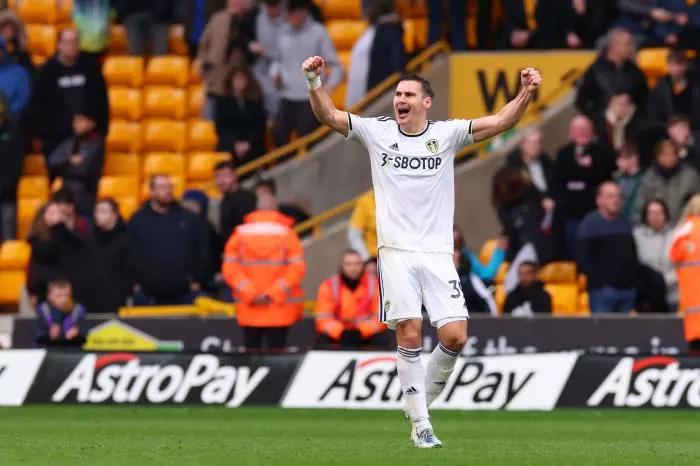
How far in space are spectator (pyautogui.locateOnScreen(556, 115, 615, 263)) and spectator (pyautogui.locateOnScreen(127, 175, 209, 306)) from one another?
12.5 ft

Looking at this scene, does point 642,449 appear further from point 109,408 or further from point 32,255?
point 32,255

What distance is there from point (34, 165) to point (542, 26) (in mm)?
6833

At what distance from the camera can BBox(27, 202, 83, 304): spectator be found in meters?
20.6

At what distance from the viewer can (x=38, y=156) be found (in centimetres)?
2528

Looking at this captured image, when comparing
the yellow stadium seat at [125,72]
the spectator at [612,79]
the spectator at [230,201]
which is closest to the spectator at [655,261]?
the spectator at [612,79]

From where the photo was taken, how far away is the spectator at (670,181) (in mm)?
20172

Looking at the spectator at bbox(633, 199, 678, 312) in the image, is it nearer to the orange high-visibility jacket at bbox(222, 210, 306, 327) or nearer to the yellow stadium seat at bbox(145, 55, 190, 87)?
the orange high-visibility jacket at bbox(222, 210, 306, 327)

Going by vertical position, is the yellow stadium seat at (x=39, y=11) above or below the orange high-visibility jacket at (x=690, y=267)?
above

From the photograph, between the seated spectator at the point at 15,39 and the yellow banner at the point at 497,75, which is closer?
the yellow banner at the point at 497,75

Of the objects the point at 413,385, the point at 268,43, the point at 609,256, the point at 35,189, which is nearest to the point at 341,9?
the point at 268,43

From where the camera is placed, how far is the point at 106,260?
67.4 ft

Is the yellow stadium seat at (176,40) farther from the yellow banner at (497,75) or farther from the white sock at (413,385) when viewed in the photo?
the white sock at (413,385)

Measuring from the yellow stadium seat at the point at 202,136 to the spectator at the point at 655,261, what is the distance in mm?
6987

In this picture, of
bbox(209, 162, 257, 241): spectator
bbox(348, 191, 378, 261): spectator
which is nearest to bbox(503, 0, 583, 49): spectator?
bbox(348, 191, 378, 261): spectator
